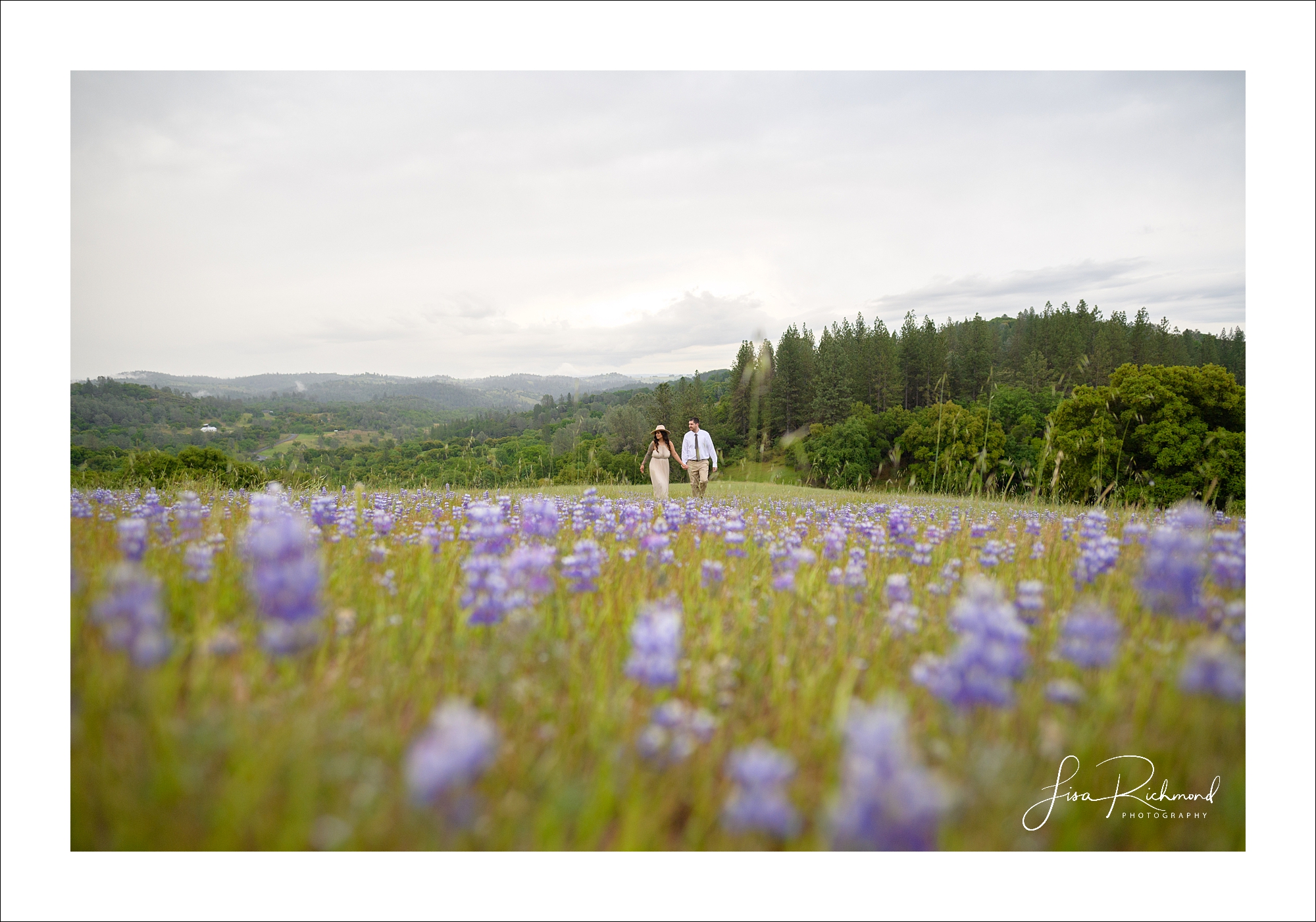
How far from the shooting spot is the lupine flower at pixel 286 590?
6.48ft

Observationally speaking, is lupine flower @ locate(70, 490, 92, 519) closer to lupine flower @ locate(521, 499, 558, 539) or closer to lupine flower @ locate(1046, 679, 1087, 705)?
lupine flower @ locate(521, 499, 558, 539)

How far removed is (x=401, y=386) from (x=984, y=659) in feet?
27.4

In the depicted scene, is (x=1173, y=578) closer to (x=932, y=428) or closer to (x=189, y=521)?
(x=189, y=521)

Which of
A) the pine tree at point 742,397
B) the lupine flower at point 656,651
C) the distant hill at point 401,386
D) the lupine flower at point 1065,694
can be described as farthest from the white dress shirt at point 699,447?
the pine tree at point 742,397

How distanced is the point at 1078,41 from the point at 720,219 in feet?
8.03

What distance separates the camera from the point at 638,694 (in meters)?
2.06

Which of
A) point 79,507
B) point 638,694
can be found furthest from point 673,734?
point 79,507

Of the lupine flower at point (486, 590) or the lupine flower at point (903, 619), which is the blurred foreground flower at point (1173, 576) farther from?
Answer: the lupine flower at point (486, 590)

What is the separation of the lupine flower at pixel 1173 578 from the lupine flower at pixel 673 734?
2372 millimetres

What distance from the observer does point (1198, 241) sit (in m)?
3.93

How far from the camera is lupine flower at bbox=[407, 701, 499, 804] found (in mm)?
1455

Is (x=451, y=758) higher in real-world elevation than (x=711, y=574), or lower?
lower

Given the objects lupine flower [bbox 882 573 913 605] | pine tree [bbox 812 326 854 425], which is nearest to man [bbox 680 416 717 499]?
lupine flower [bbox 882 573 913 605]

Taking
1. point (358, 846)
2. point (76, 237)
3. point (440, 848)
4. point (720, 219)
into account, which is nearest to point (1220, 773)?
point (440, 848)
